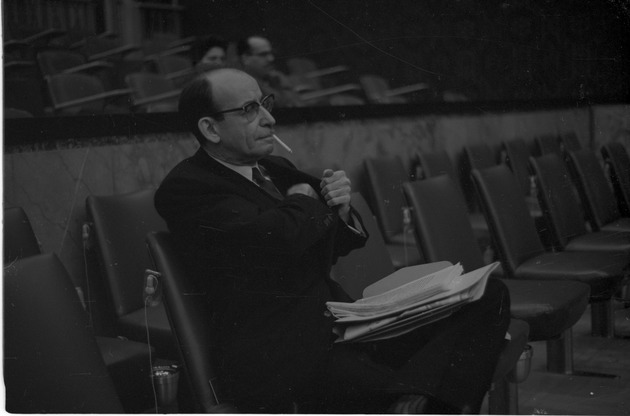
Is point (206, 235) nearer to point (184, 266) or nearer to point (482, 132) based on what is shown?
point (184, 266)

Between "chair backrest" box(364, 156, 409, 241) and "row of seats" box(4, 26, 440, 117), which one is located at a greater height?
"row of seats" box(4, 26, 440, 117)

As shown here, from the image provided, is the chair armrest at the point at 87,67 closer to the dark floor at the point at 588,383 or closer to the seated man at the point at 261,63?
the seated man at the point at 261,63

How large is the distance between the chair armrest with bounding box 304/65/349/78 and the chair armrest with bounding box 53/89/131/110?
1.53ft

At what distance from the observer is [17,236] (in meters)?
1.60

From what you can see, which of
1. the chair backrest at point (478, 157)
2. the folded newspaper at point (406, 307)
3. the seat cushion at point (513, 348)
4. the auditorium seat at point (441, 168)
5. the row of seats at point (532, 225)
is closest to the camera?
the folded newspaper at point (406, 307)

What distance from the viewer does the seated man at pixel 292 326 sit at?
138 centimetres

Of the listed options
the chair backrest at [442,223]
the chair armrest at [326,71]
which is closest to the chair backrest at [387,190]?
the chair backrest at [442,223]

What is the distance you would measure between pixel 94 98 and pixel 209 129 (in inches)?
18.7

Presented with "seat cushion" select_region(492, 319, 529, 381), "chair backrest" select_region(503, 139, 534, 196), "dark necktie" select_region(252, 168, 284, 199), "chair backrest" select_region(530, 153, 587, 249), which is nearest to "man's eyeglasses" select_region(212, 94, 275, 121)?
"dark necktie" select_region(252, 168, 284, 199)

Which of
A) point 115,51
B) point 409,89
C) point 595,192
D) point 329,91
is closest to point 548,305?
point 595,192

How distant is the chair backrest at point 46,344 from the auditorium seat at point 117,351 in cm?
33

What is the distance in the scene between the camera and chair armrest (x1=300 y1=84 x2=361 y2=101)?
1993 millimetres

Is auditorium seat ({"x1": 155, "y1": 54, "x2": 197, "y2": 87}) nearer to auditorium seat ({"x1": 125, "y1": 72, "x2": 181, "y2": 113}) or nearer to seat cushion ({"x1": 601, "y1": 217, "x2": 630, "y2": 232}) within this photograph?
auditorium seat ({"x1": 125, "y1": 72, "x2": 181, "y2": 113})

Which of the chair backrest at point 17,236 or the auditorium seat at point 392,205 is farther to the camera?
the auditorium seat at point 392,205
